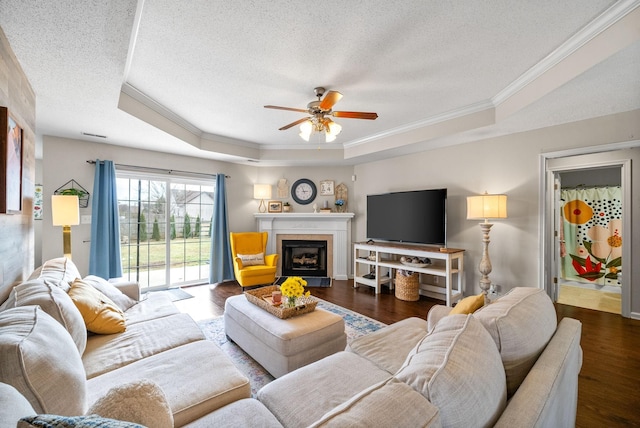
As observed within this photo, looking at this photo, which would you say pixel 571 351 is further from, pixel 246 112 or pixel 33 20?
pixel 246 112

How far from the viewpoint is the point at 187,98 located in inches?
118

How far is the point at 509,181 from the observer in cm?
361

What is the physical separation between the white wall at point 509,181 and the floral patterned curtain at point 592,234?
2100 millimetres

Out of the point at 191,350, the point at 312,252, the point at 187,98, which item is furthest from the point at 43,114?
the point at 312,252

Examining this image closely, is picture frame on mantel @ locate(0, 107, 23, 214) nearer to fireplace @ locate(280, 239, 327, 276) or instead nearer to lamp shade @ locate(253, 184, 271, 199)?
lamp shade @ locate(253, 184, 271, 199)

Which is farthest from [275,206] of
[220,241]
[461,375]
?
[461,375]

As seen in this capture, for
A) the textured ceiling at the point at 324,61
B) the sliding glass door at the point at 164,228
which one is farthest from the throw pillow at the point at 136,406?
the sliding glass door at the point at 164,228

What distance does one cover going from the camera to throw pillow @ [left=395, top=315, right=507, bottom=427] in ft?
2.52

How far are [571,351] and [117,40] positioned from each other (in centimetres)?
294

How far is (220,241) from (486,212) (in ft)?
13.9

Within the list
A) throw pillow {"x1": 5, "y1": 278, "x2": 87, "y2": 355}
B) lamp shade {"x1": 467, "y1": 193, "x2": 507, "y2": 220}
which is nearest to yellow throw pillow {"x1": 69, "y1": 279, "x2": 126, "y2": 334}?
throw pillow {"x1": 5, "y1": 278, "x2": 87, "y2": 355}

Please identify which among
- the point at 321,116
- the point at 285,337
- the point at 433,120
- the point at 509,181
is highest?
the point at 433,120

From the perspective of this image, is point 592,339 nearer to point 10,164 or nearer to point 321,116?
point 321,116

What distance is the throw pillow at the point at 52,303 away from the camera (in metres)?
1.43
